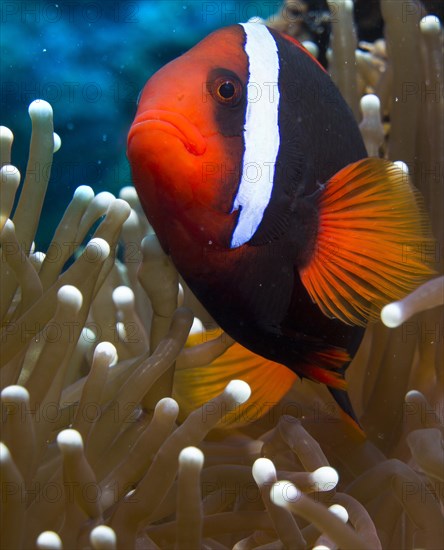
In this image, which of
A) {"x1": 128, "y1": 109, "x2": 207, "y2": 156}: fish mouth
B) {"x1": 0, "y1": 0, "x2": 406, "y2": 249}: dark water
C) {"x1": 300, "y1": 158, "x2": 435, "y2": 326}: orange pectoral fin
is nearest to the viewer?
{"x1": 128, "y1": 109, "x2": 207, "y2": 156}: fish mouth

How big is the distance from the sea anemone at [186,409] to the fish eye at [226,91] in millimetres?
282

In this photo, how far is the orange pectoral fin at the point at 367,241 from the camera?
2.93ft

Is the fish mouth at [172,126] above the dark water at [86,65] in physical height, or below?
above

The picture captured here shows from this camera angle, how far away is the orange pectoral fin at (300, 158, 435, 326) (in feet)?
2.93

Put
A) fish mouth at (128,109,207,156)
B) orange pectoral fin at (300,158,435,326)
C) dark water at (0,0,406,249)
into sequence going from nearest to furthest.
Answer: 1. fish mouth at (128,109,207,156)
2. orange pectoral fin at (300,158,435,326)
3. dark water at (0,0,406,249)

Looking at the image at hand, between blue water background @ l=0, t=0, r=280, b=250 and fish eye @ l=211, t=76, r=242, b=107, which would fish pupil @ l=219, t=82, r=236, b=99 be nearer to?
fish eye @ l=211, t=76, r=242, b=107

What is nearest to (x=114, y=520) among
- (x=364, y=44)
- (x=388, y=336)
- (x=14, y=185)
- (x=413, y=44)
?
(x=14, y=185)

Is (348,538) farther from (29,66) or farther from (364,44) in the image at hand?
(29,66)

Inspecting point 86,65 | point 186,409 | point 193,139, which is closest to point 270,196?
point 193,139

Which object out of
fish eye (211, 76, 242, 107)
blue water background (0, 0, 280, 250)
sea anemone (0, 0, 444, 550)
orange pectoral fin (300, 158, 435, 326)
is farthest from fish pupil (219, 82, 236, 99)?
blue water background (0, 0, 280, 250)

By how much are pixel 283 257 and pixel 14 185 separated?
45 cm

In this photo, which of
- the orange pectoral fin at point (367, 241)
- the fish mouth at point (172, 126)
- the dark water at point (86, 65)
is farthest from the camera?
the dark water at point (86, 65)

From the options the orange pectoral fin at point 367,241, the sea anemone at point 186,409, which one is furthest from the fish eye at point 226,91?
the sea anemone at point 186,409

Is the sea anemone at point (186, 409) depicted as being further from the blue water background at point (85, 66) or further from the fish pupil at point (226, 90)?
the blue water background at point (85, 66)
